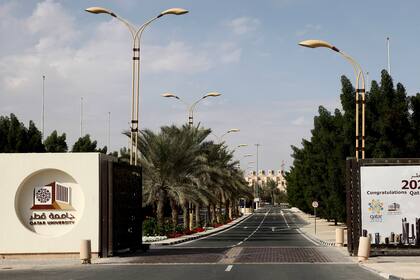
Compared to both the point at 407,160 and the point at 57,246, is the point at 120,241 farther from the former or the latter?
the point at 407,160

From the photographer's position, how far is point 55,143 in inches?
3346

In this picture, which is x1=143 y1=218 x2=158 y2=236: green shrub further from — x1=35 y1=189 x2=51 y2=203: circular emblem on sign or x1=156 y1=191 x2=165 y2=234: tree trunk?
x1=35 y1=189 x2=51 y2=203: circular emblem on sign

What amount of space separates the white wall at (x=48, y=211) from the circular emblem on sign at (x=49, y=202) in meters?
0.04

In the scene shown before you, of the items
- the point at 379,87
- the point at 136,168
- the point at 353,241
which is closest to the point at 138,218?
the point at 136,168

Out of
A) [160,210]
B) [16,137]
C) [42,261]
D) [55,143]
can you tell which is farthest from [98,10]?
[55,143]

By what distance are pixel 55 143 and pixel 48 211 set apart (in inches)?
2393

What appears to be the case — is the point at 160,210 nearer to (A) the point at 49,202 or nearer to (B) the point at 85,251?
(A) the point at 49,202

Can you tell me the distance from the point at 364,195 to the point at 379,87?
22.5 metres

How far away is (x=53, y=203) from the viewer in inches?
1012

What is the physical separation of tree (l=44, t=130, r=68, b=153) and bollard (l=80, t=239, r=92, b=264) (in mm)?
61636

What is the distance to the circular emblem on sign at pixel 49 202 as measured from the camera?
25.7 meters

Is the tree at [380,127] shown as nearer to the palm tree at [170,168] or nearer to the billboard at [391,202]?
the palm tree at [170,168]

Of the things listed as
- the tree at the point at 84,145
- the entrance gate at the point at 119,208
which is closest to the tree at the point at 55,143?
the tree at the point at 84,145

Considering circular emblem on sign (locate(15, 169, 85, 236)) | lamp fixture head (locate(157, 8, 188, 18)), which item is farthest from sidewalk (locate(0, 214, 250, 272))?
lamp fixture head (locate(157, 8, 188, 18))
